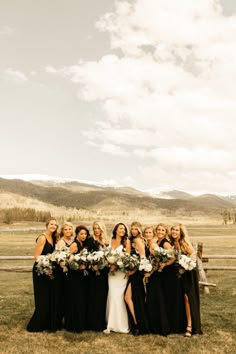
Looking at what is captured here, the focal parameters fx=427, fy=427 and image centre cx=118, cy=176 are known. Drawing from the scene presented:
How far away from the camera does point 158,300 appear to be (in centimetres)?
776

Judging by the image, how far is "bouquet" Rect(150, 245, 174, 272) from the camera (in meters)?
7.60

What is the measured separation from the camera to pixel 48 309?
26.2 feet

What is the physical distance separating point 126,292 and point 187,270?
1.19m

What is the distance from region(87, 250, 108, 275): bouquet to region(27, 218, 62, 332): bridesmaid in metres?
0.76

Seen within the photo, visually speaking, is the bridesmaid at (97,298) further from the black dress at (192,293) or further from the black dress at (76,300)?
the black dress at (192,293)

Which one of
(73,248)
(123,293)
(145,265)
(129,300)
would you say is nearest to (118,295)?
(123,293)

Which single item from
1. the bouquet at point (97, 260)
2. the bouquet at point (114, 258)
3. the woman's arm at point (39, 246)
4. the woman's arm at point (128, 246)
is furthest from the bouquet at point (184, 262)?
the woman's arm at point (39, 246)

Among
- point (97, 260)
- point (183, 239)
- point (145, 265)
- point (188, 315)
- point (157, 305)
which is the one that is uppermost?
point (183, 239)

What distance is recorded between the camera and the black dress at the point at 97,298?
7895mm

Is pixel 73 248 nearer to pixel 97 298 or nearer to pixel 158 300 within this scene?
pixel 97 298

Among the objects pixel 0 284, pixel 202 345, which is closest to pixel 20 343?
pixel 202 345

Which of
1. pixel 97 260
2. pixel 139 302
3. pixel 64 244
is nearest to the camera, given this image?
pixel 97 260

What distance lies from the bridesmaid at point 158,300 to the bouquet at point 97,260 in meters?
0.89

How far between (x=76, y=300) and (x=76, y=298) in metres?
0.04
